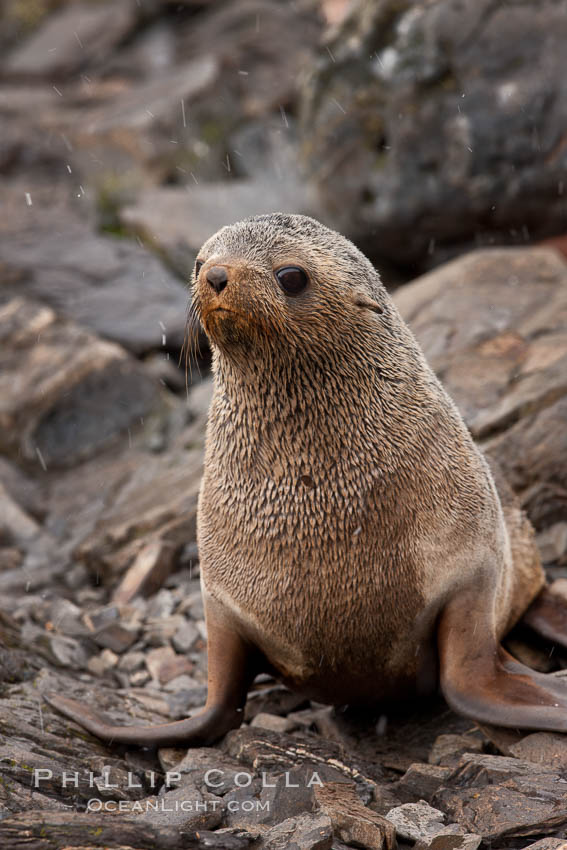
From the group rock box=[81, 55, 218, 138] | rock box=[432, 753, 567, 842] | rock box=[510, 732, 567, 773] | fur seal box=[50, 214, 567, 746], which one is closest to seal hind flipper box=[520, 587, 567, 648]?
fur seal box=[50, 214, 567, 746]

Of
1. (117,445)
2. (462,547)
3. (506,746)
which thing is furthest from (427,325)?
(506,746)

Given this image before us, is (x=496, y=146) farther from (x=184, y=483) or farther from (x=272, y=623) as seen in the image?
(x=272, y=623)

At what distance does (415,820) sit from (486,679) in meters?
0.79

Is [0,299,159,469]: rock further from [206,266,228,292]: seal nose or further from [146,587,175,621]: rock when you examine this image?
[206,266,228,292]: seal nose

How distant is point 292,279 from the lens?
407 cm

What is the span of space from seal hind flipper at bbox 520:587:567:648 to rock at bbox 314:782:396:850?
6.04ft

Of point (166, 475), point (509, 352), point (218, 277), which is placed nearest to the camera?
point (218, 277)

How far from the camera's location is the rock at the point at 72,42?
17141 millimetres

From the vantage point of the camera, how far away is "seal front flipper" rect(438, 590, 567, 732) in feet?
13.0

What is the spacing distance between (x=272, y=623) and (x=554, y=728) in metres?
1.21

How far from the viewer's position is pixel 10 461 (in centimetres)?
841

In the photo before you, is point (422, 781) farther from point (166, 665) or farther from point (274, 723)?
point (166, 665)

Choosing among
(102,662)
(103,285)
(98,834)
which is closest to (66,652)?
(102,662)

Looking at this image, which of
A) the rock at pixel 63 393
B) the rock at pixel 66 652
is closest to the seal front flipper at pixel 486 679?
the rock at pixel 66 652
